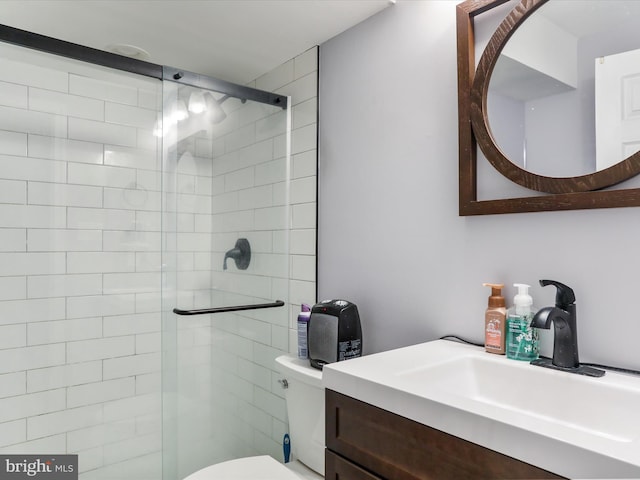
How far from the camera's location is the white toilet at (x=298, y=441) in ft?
4.71

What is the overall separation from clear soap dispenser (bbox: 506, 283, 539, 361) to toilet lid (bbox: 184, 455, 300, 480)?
2.53 feet

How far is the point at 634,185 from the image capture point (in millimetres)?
1047

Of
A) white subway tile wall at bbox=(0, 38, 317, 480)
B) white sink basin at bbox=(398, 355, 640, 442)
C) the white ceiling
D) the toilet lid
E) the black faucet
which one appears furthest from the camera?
white subway tile wall at bbox=(0, 38, 317, 480)

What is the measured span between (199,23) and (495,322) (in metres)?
1.55

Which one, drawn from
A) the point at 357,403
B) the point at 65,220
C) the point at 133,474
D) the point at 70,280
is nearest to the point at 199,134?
the point at 65,220

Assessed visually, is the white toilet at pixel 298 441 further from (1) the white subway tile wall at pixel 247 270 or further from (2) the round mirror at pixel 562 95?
(2) the round mirror at pixel 562 95

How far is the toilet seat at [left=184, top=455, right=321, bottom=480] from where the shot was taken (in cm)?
141

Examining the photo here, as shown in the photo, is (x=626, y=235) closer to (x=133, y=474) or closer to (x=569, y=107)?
(x=569, y=107)

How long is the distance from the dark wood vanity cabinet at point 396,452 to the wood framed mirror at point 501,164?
66cm

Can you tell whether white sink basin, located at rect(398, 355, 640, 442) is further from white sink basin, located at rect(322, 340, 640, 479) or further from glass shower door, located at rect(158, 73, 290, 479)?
glass shower door, located at rect(158, 73, 290, 479)

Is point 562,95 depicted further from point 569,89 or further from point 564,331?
point 564,331

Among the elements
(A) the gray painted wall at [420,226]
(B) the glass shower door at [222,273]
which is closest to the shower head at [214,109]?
(B) the glass shower door at [222,273]

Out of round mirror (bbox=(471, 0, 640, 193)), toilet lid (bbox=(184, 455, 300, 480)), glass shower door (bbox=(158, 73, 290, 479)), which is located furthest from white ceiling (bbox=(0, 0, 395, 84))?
toilet lid (bbox=(184, 455, 300, 480))

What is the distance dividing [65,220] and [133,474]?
4.05 ft
